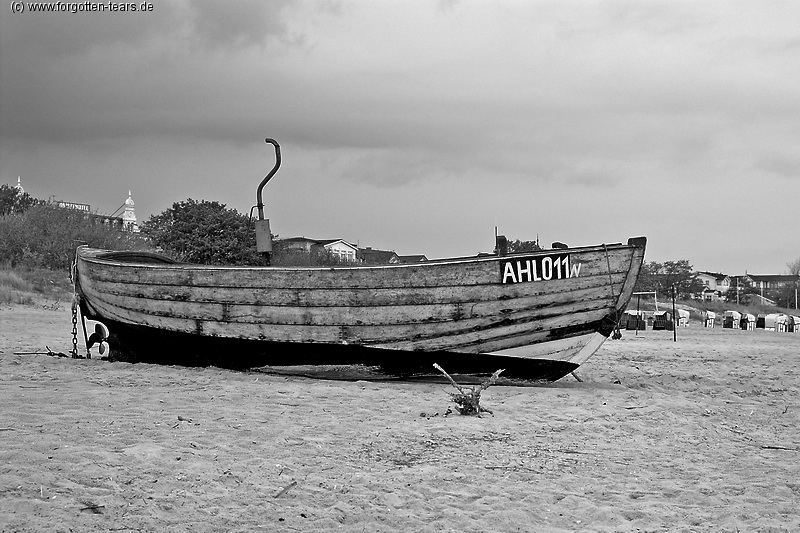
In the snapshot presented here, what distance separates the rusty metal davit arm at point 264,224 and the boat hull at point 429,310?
65cm

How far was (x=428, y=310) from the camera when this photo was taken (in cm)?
724

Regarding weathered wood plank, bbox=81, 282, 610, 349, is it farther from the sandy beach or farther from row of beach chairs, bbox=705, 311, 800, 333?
row of beach chairs, bbox=705, 311, 800, 333

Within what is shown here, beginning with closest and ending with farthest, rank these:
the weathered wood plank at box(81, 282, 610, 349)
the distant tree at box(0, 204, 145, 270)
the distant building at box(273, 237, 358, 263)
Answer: the weathered wood plank at box(81, 282, 610, 349), the distant tree at box(0, 204, 145, 270), the distant building at box(273, 237, 358, 263)

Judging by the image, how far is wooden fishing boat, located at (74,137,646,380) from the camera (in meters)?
7.18

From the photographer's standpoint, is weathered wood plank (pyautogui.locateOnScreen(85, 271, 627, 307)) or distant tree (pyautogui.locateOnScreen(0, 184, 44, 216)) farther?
distant tree (pyautogui.locateOnScreen(0, 184, 44, 216))

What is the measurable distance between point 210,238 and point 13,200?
17.5 metres

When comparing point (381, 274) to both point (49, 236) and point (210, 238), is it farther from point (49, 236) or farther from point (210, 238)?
point (210, 238)

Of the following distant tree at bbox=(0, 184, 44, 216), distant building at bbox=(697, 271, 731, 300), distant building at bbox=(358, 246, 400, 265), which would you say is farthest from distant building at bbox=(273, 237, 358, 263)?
distant building at bbox=(697, 271, 731, 300)

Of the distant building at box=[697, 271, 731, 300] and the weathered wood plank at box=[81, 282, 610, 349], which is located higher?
the distant building at box=[697, 271, 731, 300]

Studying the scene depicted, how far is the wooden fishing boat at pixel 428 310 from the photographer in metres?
7.18

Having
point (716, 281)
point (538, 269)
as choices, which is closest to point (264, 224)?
point (538, 269)

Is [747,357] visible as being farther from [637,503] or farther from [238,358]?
[637,503]

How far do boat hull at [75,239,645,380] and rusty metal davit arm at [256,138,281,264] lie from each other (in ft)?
2.14

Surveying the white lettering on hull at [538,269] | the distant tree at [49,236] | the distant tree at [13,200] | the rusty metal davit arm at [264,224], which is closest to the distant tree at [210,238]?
the distant tree at [49,236]
